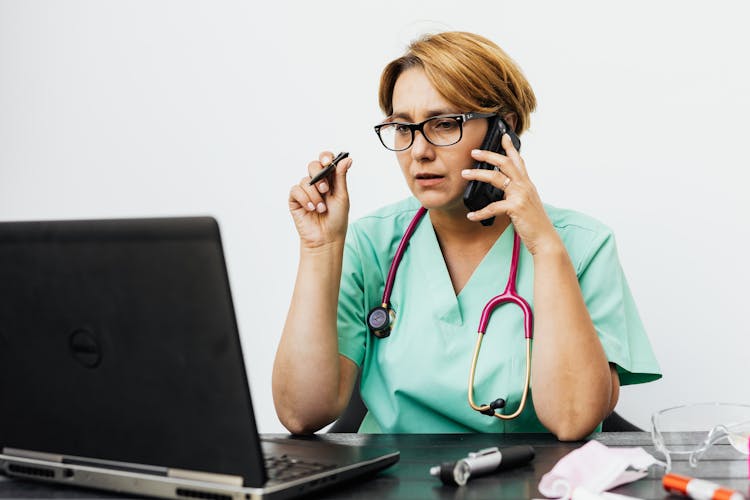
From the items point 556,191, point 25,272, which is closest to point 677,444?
point 25,272

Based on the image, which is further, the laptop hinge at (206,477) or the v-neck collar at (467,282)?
the v-neck collar at (467,282)

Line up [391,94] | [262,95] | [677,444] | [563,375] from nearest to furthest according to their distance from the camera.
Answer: [677,444] < [563,375] < [391,94] < [262,95]

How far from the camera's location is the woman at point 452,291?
1.49 m

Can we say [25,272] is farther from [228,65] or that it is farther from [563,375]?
[228,65]

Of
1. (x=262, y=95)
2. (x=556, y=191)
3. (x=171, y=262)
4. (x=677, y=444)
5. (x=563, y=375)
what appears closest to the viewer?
(x=171, y=262)

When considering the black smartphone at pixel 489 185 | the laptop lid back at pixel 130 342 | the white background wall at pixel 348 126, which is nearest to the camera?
the laptop lid back at pixel 130 342

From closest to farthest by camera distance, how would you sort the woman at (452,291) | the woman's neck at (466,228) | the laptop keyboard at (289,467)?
the laptop keyboard at (289,467) < the woman at (452,291) < the woman's neck at (466,228)

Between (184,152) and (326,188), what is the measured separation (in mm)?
1218

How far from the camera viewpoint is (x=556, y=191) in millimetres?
2309

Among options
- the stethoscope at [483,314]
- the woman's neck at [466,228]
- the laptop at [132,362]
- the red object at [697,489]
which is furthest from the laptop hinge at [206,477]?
the woman's neck at [466,228]

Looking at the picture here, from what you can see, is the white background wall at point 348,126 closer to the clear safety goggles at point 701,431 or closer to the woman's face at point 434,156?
the woman's face at point 434,156

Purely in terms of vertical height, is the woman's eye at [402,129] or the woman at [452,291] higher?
the woman's eye at [402,129]

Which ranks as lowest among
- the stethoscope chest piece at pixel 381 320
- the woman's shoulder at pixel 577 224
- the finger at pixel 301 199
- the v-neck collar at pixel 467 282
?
the stethoscope chest piece at pixel 381 320

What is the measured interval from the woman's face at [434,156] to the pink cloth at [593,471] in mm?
685
